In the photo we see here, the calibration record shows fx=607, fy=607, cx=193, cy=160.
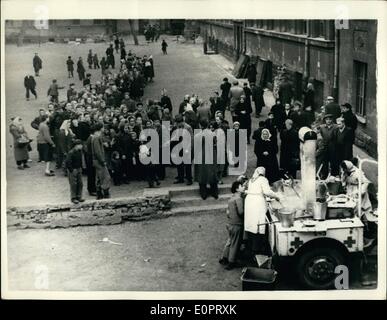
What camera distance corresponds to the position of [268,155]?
39.1 feet

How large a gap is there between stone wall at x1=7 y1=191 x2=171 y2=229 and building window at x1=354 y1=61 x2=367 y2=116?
14.9ft

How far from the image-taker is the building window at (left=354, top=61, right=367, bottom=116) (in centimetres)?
1270

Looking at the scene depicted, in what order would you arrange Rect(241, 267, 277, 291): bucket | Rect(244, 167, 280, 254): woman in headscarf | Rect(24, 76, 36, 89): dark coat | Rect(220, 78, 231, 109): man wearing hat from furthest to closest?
1. Rect(220, 78, 231, 109): man wearing hat
2. Rect(24, 76, 36, 89): dark coat
3. Rect(244, 167, 280, 254): woman in headscarf
4. Rect(241, 267, 277, 291): bucket

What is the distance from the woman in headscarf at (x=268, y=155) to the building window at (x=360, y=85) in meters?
2.25

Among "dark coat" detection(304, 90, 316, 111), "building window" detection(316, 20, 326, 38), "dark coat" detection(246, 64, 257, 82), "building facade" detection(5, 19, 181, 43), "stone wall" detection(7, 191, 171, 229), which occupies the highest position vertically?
"building window" detection(316, 20, 326, 38)

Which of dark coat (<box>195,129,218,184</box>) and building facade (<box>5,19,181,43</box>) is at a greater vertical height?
building facade (<box>5,19,181,43</box>)

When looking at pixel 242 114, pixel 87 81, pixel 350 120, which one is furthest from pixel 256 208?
pixel 87 81

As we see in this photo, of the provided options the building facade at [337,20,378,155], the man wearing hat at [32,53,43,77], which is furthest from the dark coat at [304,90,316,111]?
the man wearing hat at [32,53,43,77]

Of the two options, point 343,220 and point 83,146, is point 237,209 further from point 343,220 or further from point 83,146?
point 83,146

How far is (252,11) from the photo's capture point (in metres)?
9.97

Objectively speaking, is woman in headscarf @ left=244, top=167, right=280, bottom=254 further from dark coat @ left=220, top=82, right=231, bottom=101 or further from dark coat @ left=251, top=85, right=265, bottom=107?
dark coat @ left=251, top=85, right=265, bottom=107

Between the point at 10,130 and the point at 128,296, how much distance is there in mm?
3786

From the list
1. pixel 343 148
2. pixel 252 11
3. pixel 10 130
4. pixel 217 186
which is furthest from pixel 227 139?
pixel 10 130

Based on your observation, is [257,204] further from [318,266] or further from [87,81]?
[87,81]
